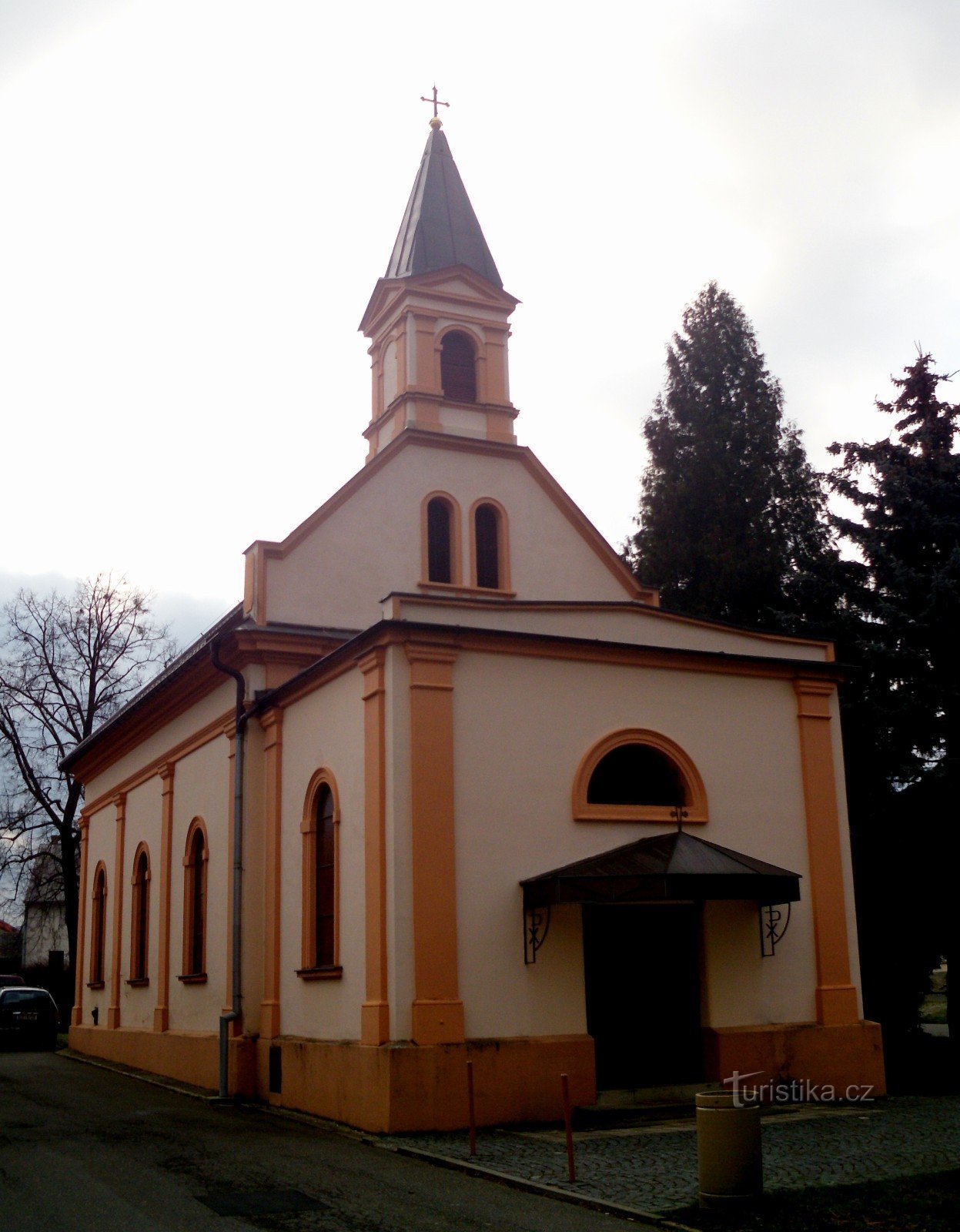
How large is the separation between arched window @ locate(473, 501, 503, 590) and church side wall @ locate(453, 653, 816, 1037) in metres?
5.64

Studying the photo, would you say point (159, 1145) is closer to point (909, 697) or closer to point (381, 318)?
point (909, 697)

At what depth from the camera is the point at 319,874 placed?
1645 cm

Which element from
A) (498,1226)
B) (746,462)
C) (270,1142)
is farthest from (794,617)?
(498,1226)

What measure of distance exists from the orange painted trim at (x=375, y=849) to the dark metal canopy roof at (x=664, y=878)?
171cm

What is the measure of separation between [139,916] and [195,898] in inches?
167

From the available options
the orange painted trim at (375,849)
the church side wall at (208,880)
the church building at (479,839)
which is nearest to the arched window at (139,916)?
the church side wall at (208,880)

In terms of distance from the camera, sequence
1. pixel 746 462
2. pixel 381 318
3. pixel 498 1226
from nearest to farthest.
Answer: pixel 498 1226
pixel 381 318
pixel 746 462

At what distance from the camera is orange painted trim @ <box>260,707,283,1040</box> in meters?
17.2

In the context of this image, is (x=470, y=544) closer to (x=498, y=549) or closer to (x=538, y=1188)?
(x=498, y=549)

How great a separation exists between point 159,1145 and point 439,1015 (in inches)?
122

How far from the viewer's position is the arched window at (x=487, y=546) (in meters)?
21.5

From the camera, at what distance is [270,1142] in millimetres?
12898

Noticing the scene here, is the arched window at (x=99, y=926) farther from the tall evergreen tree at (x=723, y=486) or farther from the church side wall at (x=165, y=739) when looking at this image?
the tall evergreen tree at (x=723, y=486)

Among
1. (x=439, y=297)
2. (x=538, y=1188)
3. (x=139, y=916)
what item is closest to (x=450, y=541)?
(x=439, y=297)
